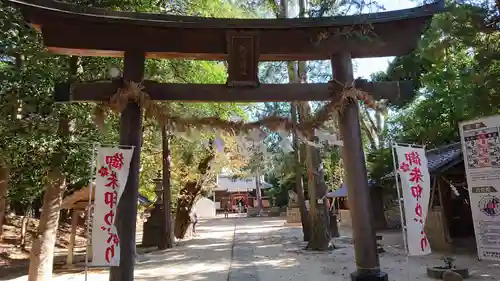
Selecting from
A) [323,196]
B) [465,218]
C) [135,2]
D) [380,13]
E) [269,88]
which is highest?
[135,2]

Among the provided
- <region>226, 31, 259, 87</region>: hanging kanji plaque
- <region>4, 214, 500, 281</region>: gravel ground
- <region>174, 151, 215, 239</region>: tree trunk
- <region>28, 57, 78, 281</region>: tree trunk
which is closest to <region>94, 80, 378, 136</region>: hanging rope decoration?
<region>226, 31, 259, 87</region>: hanging kanji plaque

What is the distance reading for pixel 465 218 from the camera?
1288 centimetres

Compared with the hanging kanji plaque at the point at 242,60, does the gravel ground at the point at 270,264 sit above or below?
below

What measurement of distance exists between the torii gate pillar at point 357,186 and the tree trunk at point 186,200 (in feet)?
36.5

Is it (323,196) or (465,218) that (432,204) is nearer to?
(465,218)

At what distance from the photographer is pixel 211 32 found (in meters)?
5.68

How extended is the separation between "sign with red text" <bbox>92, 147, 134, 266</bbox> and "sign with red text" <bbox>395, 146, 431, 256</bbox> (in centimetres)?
395

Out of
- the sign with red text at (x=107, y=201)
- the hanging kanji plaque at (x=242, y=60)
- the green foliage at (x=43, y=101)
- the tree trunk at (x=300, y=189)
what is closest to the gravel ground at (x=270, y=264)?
the tree trunk at (x=300, y=189)

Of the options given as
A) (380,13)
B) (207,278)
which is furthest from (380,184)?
(380,13)

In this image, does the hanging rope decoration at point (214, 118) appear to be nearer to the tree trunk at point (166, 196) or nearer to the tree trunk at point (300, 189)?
the tree trunk at point (300, 189)

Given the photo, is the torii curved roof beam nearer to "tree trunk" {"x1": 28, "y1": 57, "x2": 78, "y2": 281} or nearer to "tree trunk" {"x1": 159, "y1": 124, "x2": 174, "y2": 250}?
"tree trunk" {"x1": 28, "y1": 57, "x2": 78, "y2": 281}

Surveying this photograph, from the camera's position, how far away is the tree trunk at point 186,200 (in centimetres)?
1667

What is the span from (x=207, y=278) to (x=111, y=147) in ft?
13.7

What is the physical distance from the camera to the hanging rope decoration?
5.23 m
